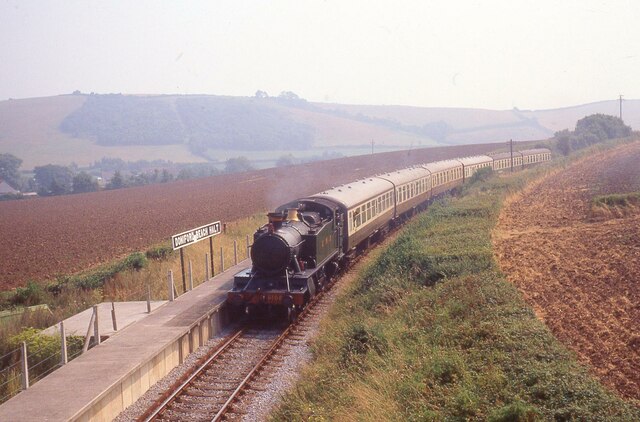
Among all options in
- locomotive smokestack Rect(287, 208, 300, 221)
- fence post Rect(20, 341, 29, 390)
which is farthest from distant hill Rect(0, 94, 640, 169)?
fence post Rect(20, 341, 29, 390)

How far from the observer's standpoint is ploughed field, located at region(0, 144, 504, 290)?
31703 mm

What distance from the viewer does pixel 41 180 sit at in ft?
337

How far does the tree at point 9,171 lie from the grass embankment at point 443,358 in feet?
329

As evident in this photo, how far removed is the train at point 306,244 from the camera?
15.9 metres

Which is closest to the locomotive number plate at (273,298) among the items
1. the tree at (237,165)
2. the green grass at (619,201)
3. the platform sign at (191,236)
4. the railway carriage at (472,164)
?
the platform sign at (191,236)

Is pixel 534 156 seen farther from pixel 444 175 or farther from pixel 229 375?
pixel 229 375

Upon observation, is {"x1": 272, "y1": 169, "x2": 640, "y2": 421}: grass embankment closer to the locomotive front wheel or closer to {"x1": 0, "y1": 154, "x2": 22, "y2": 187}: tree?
the locomotive front wheel

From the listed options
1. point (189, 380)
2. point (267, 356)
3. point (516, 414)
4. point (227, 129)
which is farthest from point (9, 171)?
point (516, 414)

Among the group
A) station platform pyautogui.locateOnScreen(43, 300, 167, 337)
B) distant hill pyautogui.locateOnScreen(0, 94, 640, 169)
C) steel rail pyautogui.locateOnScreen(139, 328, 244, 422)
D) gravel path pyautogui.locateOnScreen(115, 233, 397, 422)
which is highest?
distant hill pyautogui.locateOnScreen(0, 94, 640, 169)

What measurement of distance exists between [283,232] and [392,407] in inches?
304

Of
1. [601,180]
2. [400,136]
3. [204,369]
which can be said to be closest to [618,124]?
[601,180]

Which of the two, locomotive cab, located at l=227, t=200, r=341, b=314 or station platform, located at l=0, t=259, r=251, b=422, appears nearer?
station platform, located at l=0, t=259, r=251, b=422

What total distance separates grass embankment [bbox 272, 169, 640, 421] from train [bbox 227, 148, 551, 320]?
4.35 feet

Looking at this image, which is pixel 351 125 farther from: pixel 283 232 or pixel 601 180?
pixel 283 232
